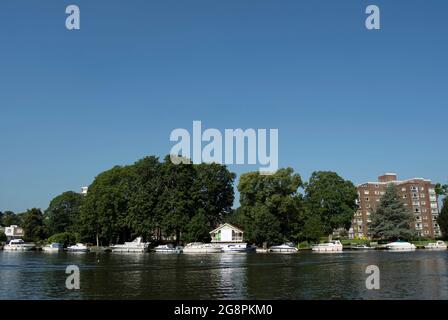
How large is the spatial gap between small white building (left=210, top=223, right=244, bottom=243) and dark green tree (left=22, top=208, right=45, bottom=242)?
6909 cm

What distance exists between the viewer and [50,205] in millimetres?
171000

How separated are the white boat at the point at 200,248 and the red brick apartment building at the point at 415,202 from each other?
270 feet

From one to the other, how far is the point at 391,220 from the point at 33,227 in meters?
115

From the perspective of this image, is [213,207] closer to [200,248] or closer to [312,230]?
[200,248]

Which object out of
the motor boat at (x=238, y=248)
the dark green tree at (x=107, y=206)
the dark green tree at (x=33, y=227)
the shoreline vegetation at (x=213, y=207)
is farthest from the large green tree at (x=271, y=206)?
the dark green tree at (x=33, y=227)

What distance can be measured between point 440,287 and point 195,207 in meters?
85.3

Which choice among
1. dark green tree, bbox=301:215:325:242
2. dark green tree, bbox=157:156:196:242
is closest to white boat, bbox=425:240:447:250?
dark green tree, bbox=301:215:325:242

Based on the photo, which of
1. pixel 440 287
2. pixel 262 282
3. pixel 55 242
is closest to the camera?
pixel 440 287

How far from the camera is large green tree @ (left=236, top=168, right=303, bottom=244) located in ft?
363

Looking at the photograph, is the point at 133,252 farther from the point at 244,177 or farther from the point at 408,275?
the point at 408,275

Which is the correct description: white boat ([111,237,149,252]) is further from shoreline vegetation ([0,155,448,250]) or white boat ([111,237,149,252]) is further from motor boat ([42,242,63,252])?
motor boat ([42,242,63,252])

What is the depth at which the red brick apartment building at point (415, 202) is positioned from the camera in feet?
571
